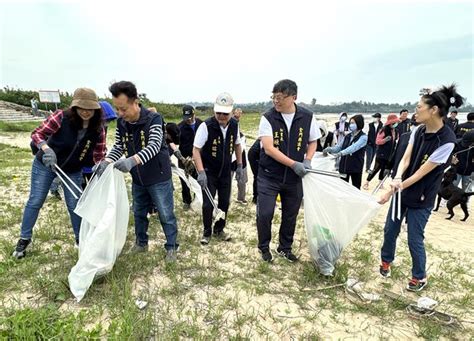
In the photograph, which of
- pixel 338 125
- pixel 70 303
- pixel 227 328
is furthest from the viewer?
pixel 338 125

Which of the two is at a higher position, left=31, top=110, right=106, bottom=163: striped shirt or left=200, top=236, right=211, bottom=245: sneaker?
left=31, top=110, right=106, bottom=163: striped shirt

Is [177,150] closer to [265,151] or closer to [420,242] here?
[265,151]

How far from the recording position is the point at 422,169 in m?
2.40

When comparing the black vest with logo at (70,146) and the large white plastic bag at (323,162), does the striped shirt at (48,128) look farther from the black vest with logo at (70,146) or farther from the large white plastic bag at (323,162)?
the large white plastic bag at (323,162)

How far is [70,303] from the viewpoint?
2.23 meters

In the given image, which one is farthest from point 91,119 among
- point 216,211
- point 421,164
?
point 421,164

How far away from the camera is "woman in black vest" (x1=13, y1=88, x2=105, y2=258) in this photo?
2.59 m

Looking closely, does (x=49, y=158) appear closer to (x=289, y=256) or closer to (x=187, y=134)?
(x=187, y=134)

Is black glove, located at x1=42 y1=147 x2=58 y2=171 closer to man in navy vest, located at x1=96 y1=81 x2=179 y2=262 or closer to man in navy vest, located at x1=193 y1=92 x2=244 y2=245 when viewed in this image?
man in navy vest, located at x1=96 y1=81 x2=179 y2=262

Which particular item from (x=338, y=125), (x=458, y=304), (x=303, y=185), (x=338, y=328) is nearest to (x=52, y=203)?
(x=303, y=185)

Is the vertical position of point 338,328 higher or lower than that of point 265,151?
lower

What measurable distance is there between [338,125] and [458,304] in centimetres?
581

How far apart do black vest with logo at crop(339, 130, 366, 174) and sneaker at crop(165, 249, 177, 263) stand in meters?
3.27

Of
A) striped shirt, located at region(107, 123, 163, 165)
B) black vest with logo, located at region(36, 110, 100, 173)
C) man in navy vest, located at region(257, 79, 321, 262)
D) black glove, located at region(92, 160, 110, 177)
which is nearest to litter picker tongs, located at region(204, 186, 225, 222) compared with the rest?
man in navy vest, located at region(257, 79, 321, 262)
